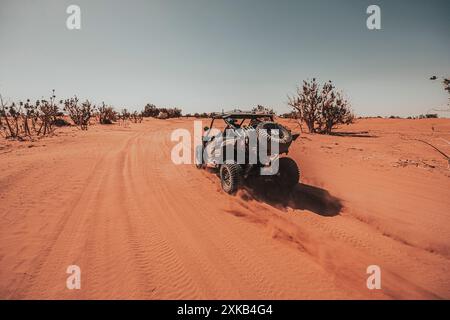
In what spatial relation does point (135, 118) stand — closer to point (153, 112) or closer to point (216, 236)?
point (153, 112)

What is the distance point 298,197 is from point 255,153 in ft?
5.35

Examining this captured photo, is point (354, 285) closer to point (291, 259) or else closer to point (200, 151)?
point (291, 259)

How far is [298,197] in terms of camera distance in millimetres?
6504

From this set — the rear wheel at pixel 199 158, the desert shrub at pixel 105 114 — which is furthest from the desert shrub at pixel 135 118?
the rear wheel at pixel 199 158

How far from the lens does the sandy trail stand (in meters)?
3.21

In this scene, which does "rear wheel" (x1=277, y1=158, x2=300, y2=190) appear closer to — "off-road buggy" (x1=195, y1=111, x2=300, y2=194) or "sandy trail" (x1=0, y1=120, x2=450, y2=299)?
"off-road buggy" (x1=195, y1=111, x2=300, y2=194)

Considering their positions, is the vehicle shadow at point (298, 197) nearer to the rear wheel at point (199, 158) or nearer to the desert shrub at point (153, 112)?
the rear wheel at point (199, 158)

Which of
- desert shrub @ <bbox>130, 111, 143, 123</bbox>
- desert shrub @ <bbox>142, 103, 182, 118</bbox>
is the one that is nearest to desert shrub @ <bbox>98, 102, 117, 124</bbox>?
desert shrub @ <bbox>130, 111, 143, 123</bbox>

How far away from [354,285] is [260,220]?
7.13ft

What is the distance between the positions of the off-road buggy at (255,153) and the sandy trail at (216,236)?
497 millimetres

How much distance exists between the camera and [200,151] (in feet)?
29.8

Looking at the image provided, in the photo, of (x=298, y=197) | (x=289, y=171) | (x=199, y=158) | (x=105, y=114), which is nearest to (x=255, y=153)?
(x=289, y=171)

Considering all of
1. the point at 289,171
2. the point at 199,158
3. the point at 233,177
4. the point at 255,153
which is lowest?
the point at 233,177

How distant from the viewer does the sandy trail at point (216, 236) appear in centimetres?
321
